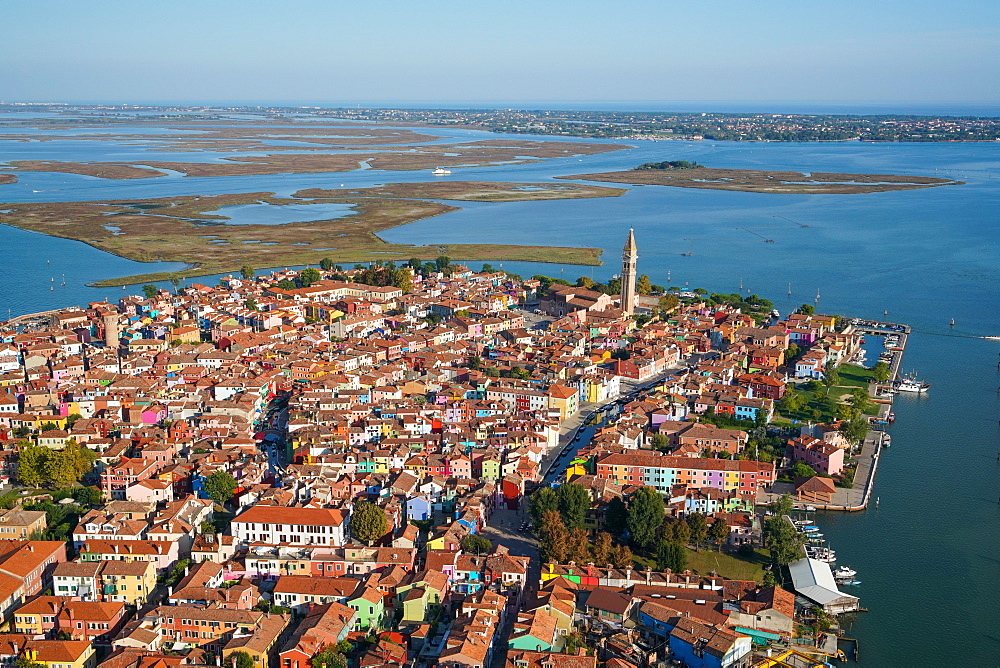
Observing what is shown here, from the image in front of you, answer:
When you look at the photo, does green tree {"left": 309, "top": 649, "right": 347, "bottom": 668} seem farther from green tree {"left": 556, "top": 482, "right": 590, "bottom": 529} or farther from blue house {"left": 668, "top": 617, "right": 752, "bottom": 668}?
green tree {"left": 556, "top": 482, "right": 590, "bottom": 529}

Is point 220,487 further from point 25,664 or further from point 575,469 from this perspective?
point 575,469

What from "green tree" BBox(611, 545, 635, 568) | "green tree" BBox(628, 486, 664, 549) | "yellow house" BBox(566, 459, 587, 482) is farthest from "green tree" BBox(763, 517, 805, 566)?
"yellow house" BBox(566, 459, 587, 482)

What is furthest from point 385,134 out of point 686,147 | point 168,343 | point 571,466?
point 571,466

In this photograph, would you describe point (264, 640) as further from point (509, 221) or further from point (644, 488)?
point (509, 221)

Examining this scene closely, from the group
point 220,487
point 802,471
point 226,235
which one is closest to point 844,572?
point 802,471

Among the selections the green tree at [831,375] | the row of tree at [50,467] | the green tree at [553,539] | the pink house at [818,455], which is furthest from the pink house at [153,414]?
the green tree at [831,375]

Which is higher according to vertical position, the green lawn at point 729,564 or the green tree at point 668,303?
the green tree at point 668,303

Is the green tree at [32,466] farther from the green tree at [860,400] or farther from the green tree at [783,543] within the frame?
the green tree at [860,400]
